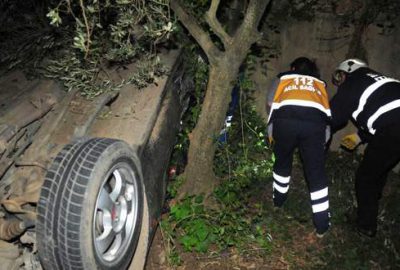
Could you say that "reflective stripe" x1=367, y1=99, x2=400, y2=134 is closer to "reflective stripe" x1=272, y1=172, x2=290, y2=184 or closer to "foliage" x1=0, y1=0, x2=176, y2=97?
"reflective stripe" x1=272, y1=172, x2=290, y2=184

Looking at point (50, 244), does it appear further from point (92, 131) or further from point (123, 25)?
point (123, 25)

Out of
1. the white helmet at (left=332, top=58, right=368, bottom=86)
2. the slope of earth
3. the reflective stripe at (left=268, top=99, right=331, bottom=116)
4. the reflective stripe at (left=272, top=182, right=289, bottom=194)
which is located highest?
the white helmet at (left=332, top=58, right=368, bottom=86)

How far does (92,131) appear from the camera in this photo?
379 centimetres

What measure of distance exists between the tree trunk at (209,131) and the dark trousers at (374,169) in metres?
1.68

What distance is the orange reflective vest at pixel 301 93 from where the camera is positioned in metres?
4.69

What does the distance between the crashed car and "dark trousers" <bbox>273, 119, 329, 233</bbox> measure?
126 cm

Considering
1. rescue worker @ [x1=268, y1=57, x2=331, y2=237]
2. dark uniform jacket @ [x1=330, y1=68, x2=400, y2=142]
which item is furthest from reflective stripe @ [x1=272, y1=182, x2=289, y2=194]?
dark uniform jacket @ [x1=330, y1=68, x2=400, y2=142]

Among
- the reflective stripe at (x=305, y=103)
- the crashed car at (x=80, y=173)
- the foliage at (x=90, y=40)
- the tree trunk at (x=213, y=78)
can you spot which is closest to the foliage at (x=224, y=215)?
the tree trunk at (x=213, y=78)

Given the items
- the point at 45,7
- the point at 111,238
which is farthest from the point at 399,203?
the point at 45,7

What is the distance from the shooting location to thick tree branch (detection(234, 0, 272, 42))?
4256 mm

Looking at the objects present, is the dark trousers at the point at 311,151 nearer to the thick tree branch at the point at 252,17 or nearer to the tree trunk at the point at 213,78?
the tree trunk at the point at 213,78

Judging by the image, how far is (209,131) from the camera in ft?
15.5

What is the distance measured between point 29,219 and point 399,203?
450 centimetres

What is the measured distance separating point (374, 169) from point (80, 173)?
3.34m
